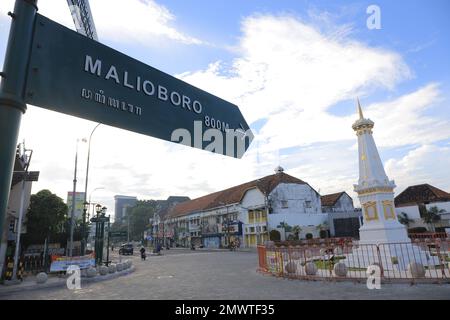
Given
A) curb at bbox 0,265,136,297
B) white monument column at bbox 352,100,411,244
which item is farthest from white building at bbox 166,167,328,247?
curb at bbox 0,265,136,297

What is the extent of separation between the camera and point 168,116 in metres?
2.39

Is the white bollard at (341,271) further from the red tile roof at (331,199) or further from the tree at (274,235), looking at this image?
the red tile roof at (331,199)

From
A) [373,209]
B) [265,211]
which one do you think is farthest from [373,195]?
[265,211]

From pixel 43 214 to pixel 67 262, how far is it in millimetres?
7380

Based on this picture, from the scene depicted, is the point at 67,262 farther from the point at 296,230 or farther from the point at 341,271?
the point at 296,230

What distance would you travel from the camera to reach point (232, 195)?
5131cm

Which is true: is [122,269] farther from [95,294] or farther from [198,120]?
[198,120]

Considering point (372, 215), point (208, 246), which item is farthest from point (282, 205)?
point (372, 215)

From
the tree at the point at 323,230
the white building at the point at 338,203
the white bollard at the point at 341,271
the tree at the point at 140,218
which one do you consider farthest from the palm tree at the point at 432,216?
the tree at the point at 140,218

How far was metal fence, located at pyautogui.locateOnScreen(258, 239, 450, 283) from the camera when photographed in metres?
10.4

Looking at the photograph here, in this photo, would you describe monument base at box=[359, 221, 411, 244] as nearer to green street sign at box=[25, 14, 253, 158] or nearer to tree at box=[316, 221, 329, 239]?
green street sign at box=[25, 14, 253, 158]

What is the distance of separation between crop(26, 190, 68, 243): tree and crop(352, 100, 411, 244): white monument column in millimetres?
20037

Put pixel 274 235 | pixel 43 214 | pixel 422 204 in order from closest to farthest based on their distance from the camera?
pixel 43 214, pixel 274 235, pixel 422 204

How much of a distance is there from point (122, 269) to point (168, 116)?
60.5ft
